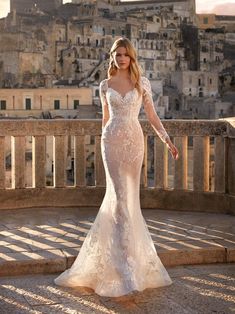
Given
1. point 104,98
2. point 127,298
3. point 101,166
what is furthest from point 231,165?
point 127,298

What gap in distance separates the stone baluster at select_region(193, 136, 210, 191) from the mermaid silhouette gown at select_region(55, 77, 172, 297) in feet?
7.99

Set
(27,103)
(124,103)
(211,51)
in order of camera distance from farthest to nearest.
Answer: (211,51) < (27,103) < (124,103)

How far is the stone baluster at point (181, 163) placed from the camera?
23.5 feet

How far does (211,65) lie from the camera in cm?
8538

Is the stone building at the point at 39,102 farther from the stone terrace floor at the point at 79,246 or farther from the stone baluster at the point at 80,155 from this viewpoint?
the stone terrace floor at the point at 79,246

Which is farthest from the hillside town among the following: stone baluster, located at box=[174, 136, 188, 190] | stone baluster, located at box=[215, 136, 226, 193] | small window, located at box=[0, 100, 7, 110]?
stone baluster, located at box=[215, 136, 226, 193]

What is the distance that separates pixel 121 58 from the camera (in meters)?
4.57

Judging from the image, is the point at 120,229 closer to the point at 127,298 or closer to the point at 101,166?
the point at 127,298

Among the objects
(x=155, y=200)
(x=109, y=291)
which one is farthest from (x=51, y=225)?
(x=109, y=291)

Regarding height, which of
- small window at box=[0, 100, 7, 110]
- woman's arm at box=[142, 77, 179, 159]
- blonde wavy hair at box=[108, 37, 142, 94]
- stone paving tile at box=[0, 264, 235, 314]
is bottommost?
stone paving tile at box=[0, 264, 235, 314]

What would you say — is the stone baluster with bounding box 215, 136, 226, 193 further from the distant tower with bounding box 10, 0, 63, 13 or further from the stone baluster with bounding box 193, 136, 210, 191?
the distant tower with bounding box 10, 0, 63, 13

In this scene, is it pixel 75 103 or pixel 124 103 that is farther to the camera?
pixel 75 103

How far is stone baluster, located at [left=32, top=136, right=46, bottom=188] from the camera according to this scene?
23.4 feet

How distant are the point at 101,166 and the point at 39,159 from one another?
0.74 metres
